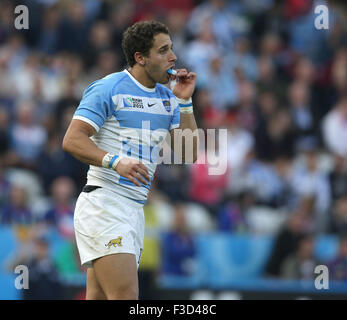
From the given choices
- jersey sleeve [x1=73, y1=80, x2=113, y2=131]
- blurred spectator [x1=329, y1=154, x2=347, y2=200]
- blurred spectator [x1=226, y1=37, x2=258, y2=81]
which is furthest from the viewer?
blurred spectator [x1=226, y1=37, x2=258, y2=81]

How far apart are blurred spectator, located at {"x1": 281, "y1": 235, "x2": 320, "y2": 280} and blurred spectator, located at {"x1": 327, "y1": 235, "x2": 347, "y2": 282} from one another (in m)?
0.21

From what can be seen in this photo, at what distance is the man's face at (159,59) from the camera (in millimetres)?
6523

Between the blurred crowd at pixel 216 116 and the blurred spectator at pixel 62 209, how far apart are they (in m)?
0.02

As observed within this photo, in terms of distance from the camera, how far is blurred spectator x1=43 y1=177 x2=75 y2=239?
11.6m

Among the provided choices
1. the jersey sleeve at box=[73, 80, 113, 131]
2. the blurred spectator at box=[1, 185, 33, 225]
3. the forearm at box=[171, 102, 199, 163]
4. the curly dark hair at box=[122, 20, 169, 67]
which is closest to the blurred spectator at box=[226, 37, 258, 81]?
the blurred spectator at box=[1, 185, 33, 225]

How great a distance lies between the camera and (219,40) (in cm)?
1486

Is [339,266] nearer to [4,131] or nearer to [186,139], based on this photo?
[186,139]

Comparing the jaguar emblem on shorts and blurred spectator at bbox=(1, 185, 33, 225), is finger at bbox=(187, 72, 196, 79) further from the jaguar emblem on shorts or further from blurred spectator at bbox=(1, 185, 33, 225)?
blurred spectator at bbox=(1, 185, 33, 225)

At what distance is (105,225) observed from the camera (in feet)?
20.5

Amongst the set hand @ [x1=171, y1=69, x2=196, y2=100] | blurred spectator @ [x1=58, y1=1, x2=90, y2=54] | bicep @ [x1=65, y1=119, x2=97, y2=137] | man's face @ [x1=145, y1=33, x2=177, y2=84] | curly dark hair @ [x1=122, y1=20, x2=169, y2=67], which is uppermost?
blurred spectator @ [x1=58, y1=1, x2=90, y2=54]

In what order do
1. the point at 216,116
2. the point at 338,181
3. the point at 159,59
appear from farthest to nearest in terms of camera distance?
the point at 216,116 < the point at 338,181 < the point at 159,59

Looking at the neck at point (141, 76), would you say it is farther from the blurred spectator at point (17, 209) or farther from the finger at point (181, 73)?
the blurred spectator at point (17, 209)

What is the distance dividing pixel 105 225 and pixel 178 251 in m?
5.41

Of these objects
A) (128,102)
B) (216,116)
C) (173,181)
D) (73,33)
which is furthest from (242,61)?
(128,102)
